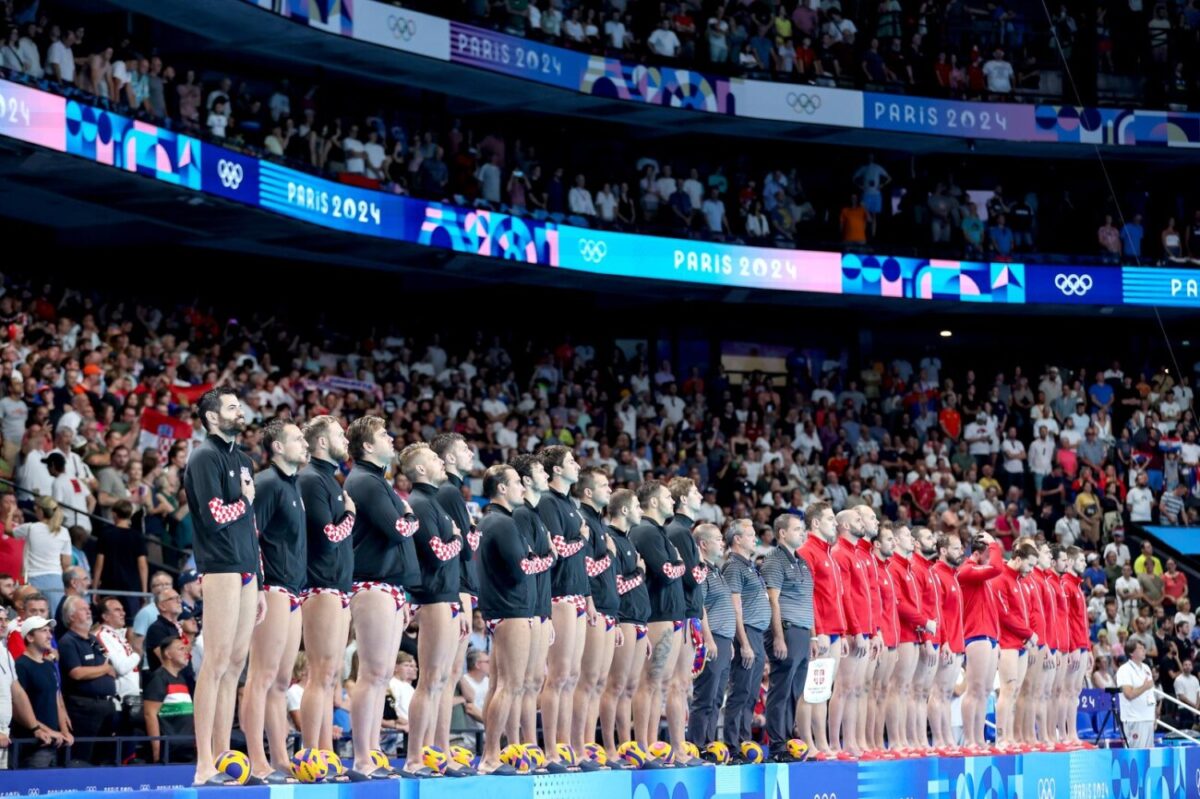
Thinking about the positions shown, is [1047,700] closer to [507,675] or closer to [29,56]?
[507,675]

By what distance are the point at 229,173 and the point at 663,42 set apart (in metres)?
9.65

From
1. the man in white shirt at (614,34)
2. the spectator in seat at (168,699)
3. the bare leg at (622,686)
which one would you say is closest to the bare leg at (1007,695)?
the bare leg at (622,686)

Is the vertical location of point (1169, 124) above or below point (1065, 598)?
above

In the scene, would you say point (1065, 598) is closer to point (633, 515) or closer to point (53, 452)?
point (633, 515)

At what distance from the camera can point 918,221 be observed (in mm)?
30562

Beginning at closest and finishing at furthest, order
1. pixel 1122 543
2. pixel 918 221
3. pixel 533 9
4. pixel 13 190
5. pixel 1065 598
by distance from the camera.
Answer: pixel 1065 598 → pixel 13 190 → pixel 1122 543 → pixel 533 9 → pixel 918 221

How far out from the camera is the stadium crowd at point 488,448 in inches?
512

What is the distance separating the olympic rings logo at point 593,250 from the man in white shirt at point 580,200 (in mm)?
906

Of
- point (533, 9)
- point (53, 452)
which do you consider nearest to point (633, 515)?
point (53, 452)

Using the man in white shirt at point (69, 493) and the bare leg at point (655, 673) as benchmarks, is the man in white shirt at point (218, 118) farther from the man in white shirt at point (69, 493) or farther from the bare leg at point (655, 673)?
the bare leg at point (655, 673)

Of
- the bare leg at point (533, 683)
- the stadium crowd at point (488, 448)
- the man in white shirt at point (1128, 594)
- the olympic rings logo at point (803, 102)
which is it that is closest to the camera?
the bare leg at point (533, 683)

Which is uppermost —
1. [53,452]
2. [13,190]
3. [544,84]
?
[544,84]

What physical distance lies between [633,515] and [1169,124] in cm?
2126

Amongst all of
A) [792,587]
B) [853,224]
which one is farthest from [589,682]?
[853,224]
